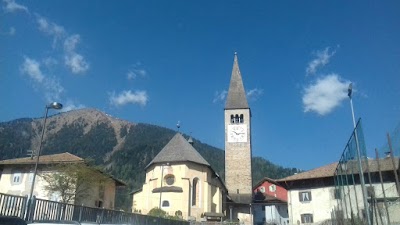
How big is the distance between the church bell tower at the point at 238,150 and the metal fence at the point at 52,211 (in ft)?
122

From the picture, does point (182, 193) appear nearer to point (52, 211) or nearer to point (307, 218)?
point (307, 218)

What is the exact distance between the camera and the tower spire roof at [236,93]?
6469 cm

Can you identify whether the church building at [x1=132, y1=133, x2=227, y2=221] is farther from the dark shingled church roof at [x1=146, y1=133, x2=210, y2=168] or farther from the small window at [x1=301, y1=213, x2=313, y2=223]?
the small window at [x1=301, y1=213, x2=313, y2=223]

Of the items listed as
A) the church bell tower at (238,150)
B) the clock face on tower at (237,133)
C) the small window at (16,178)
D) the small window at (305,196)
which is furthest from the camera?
the clock face on tower at (237,133)

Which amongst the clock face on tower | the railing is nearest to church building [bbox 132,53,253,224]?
the clock face on tower

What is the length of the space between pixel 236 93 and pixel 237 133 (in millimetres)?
8215

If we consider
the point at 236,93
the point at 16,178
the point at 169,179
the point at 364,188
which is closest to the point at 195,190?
the point at 169,179

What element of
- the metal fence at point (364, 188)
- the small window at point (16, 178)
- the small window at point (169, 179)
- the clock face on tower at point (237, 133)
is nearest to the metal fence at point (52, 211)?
the metal fence at point (364, 188)

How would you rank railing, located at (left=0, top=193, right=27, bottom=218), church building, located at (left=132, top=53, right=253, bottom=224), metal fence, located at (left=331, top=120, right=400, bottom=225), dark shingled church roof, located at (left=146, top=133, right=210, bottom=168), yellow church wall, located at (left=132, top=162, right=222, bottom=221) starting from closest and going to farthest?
railing, located at (left=0, top=193, right=27, bottom=218), metal fence, located at (left=331, top=120, right=400, bottom=225), yellow church wall, located at (left=132, top=162, right=222, bottom=221), church building, located at (left=132, top=53, right=253, bottom=224), dark shingled church roof, located at (left=146, top=133, right=210, bottom=168)

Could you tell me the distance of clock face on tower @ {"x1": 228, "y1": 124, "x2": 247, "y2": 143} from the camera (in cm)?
6166

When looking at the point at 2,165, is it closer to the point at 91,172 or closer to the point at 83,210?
the point at 91,172

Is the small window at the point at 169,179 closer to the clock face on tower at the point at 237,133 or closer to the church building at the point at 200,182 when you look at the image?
the church building at the point at 200,182

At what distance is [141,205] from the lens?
49094 mm

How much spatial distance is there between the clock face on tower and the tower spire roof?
12.1 ft
